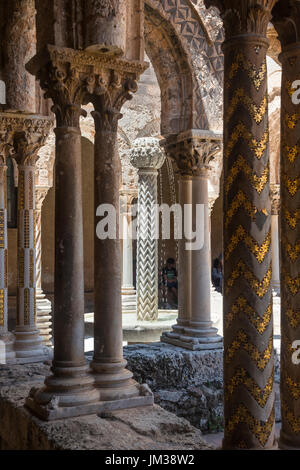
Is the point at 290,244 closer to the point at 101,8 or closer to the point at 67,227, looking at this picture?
the point at 67,227

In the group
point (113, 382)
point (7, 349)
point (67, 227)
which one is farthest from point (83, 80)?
point (7, 349)

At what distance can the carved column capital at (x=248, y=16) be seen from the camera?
2895mm

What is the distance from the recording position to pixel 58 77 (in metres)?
4.13

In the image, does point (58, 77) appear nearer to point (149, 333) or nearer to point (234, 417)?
point (234, 417)

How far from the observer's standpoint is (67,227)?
13.7 feet

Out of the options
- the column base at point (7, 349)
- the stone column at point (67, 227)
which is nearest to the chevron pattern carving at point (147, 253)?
the column base at point (7, 349)

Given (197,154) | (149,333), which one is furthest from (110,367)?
(149,333)

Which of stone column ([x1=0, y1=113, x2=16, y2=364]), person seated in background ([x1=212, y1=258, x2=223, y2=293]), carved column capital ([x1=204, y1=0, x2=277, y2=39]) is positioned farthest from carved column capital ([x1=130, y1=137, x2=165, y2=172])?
carved column capital ([x1=204, y1=0, x2=277, y2=39])

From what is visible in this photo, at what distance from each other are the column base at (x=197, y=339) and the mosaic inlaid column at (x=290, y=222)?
3422 millimetres

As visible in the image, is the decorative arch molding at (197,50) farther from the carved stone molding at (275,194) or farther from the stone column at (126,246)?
the carved stone molding at (275,194)

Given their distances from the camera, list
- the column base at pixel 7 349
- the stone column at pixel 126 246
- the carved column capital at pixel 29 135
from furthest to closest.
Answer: the stone column at pixel 126 246 → the carved column capital at pixel 29 135 → the column base at pixel 7 349

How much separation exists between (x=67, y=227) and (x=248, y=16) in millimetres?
2014

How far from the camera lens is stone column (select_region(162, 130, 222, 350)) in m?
6.59

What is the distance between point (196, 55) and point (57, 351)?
4287 millimetres
